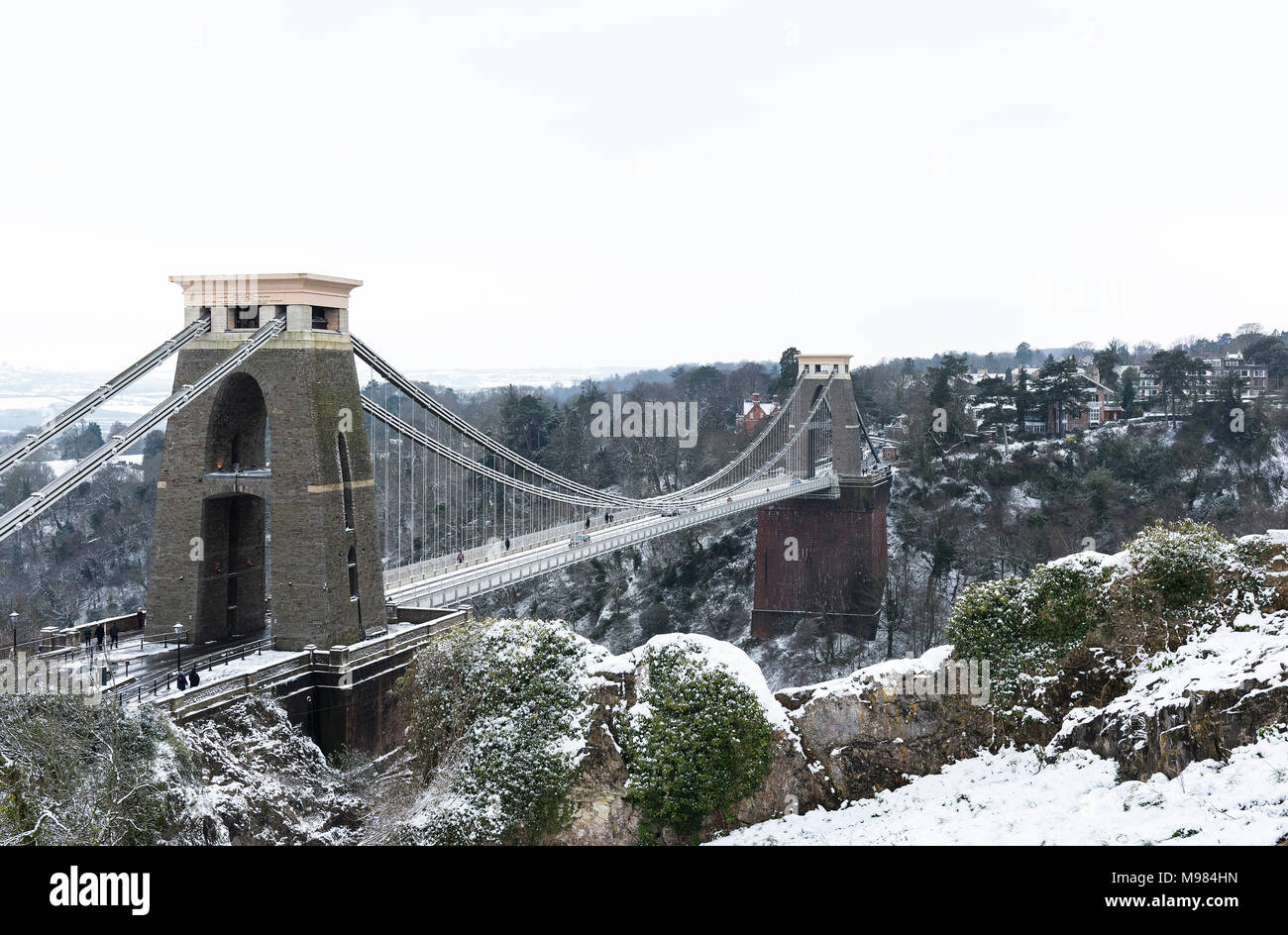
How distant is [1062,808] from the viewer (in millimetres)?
12477

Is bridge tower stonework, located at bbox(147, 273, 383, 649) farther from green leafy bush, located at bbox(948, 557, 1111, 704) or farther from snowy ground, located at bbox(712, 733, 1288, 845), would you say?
green leafy bush, located at bbox(948, 557, 1111, 704)

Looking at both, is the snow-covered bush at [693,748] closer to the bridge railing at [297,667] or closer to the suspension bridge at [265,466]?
the bridge railing at [297,667]

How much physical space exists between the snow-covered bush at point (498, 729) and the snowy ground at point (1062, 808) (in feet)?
9.67

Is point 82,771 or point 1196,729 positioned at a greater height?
point 1196,729

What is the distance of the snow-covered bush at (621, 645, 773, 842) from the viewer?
16.1 m

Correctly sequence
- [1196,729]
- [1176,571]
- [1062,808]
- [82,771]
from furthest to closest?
[1176,571] < [82,771] < [1062,808] < [1196,729]

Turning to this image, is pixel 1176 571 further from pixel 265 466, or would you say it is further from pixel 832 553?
pixel 832 553

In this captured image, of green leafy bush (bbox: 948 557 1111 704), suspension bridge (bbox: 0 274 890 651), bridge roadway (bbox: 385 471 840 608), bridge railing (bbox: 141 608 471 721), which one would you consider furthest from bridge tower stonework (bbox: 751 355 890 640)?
green leafy bush (bbox: 948 557 1111 704)

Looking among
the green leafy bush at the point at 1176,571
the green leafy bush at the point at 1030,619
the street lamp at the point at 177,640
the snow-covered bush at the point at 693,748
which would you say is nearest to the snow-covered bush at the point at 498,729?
the snow-covered bush at the point at 693,748

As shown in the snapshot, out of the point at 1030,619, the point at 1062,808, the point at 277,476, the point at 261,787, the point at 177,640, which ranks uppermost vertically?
the point at 277,476

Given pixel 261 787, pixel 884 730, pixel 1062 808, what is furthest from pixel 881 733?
pixel 261 787

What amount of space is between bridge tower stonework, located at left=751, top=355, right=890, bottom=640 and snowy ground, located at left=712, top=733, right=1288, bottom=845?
31.3m

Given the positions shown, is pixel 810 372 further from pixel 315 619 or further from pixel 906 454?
pixel 315 619

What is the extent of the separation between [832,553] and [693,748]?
108 ft
